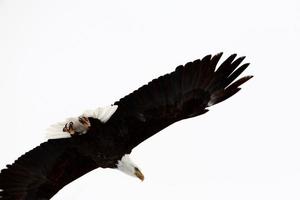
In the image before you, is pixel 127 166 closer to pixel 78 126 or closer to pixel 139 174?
pixel 139 174

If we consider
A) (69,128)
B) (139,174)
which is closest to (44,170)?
(69,128)

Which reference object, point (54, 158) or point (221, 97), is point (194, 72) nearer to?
point (221, 97)

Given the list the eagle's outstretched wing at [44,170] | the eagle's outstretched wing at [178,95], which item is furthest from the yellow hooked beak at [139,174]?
the eagle's outstretched wing at [44,170]

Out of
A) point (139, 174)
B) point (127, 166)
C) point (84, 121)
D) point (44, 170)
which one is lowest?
point (139, 174)

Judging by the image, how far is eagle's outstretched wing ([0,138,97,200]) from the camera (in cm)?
978

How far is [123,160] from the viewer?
976cm

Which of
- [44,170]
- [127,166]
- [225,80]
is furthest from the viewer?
[44,170]

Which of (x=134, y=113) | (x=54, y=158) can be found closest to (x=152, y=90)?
(x=134, y=113)

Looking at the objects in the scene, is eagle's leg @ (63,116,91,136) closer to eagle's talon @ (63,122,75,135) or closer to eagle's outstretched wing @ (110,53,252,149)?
eagle's talon @ (63,122,75,135)

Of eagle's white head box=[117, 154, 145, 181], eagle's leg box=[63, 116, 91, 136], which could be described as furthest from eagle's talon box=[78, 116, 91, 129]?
eagle's white head box=[117, 154, 145, 181]

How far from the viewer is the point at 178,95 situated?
9.49 m

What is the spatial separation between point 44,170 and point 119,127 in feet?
3.36

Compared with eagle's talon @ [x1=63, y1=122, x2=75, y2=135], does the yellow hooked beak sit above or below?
below

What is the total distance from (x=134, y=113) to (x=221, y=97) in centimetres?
93
